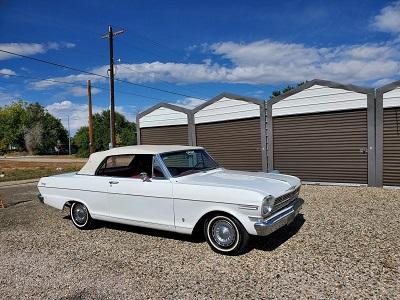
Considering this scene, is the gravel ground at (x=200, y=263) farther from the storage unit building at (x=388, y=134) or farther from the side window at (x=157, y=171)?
the storage unit building at (x=388, y=134)

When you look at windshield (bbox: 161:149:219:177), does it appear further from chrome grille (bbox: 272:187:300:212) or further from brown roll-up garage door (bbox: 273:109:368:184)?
brown roll-up garage door (bbox: 273:109:368:184)

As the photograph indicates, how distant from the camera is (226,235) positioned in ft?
17.0

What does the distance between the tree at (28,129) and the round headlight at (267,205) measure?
254ft

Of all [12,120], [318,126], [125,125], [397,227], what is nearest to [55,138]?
[12,120]

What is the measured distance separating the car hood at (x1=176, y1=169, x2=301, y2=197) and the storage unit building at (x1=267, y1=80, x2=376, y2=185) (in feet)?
19.9

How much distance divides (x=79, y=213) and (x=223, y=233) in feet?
10.2

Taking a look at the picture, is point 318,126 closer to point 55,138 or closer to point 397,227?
point 397,227

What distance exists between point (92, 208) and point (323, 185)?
314 inches

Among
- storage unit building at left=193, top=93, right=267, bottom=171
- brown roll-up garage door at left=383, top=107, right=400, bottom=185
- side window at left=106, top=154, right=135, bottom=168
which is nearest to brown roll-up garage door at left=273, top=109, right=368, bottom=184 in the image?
brown roll-up garage door at left=383, top=107, right=400, bottom=185

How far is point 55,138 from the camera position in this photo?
265ft

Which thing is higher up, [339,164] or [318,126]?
[318,126]

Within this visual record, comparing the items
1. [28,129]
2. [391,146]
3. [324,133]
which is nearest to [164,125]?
[324,133]

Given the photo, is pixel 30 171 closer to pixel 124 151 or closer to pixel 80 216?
pixel 80 216

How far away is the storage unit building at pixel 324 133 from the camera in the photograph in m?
11.1
